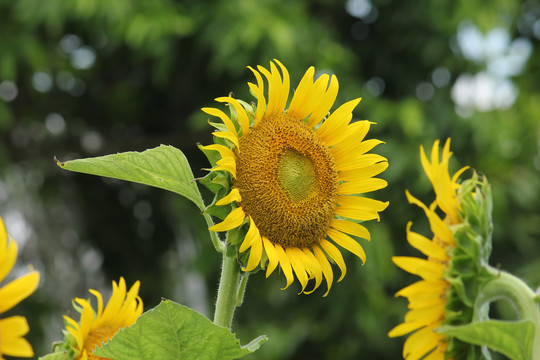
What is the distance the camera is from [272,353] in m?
3.18

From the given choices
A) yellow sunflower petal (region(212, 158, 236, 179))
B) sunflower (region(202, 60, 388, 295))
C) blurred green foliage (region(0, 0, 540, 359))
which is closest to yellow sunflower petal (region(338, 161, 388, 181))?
sunflower (region(202, 60, 388, 295))

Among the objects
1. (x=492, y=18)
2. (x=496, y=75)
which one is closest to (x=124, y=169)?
(x=492, y=18)

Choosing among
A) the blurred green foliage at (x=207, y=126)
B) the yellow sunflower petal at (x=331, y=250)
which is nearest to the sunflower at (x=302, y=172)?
the yellow sunflower petal at (x=331, y=250)

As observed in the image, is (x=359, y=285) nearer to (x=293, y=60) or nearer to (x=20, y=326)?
(x=293, y=60)

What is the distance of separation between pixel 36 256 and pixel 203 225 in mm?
1145

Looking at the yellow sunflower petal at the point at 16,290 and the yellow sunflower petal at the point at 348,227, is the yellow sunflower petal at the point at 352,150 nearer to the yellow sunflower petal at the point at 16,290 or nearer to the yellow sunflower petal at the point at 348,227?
the yellow sunflower petal at the point at 348,227

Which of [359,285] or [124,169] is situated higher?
[124,169]

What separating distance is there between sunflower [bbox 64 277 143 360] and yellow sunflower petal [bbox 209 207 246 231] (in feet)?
0.26

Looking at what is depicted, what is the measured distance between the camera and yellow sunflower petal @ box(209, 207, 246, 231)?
49cm

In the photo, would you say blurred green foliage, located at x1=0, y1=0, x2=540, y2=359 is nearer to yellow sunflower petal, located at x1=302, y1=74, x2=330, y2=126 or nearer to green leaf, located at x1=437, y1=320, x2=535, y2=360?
yellow sunflower petal, located at x1=302, y1=74, x2=330, y2=126

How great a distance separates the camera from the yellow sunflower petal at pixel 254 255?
49cm

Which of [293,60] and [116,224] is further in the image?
[116,224]

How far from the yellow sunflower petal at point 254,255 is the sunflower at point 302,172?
0.01 metres

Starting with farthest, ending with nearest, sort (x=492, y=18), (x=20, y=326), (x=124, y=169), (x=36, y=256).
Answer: (x=36, y=256) → (x=492, y=18) → (x=124, y=169) → (x=20, y=326)
